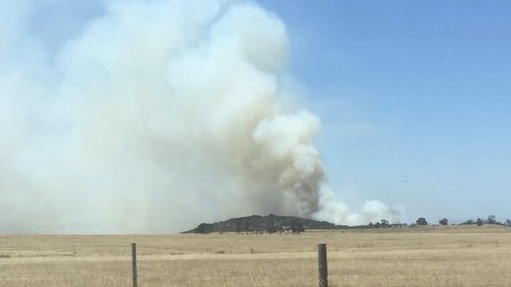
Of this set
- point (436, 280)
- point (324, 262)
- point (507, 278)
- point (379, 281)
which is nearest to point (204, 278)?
point (379, 281)

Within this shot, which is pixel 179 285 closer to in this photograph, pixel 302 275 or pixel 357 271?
pixel 302 275

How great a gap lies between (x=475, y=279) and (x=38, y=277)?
14.7 m

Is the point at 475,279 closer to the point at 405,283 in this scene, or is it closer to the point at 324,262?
the point at 405,283

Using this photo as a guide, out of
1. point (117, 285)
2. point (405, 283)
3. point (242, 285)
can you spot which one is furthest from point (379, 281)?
point (117, 285)

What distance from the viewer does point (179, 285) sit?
67.4 ft

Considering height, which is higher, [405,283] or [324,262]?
[324,262]

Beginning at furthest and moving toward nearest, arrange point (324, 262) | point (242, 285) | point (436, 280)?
point (436, 280) → point (242, 285) → point (324, 262)

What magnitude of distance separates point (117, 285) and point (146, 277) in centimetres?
454

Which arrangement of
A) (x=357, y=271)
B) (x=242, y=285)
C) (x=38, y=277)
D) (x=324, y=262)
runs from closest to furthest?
1. (x=324, y=262)
2. (x=242, y=285)
3. (x=38, y=277)
4. (x=357, y=271)

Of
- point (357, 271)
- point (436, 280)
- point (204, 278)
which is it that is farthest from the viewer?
point (357, 271)

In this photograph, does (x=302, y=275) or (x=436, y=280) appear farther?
(x=302, y=275)

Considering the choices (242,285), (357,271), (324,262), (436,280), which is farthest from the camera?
(357,271)

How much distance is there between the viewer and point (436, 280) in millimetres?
21156

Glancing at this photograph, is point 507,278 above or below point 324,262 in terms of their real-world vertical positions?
below
